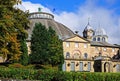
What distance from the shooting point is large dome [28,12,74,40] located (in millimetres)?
85750

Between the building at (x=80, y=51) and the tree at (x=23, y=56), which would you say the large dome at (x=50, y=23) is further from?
the tree at (x=23, y=56)

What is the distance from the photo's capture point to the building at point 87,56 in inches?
3206

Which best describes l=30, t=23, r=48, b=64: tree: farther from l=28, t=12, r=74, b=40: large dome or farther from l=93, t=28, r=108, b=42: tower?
l=93, t=28, r=108, b=42: tower

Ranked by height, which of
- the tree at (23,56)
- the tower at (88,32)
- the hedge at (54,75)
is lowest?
the hedge at (54,75)

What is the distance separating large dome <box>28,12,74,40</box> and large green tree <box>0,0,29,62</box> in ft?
104

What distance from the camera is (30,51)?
75625 mm

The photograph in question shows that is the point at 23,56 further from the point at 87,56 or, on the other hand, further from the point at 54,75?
the point at 87,56

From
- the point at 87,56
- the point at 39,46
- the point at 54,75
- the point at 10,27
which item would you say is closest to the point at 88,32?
the point at 87,56

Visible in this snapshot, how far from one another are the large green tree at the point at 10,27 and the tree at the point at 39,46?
15358 mm

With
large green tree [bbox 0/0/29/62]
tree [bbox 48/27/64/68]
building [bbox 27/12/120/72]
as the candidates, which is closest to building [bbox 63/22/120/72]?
building [bbox 27/12/120/72]

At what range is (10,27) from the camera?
1807 inches

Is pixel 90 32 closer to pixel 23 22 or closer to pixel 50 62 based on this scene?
pixel 50 62

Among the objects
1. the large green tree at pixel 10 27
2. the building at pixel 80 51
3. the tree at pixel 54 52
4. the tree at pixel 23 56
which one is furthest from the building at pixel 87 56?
the large green tree at pixel 10 27

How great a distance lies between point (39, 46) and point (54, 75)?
1232 inches
